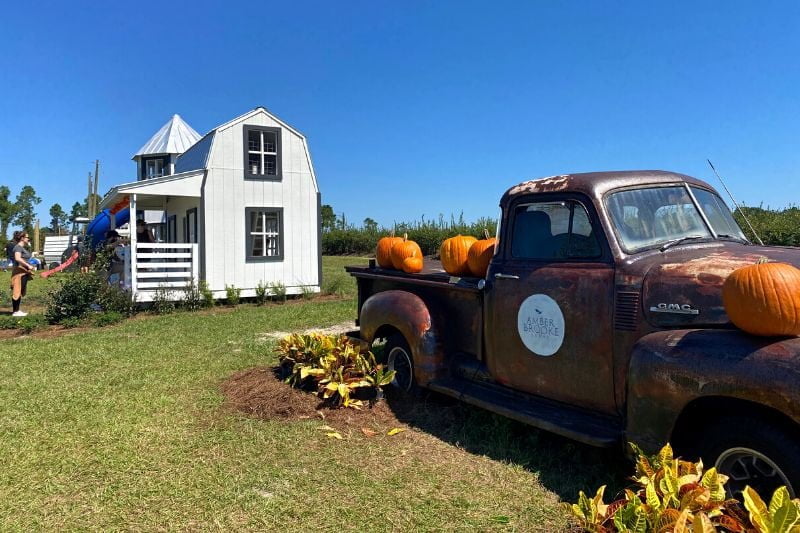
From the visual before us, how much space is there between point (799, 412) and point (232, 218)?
44.4 ft

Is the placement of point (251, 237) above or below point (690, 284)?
above

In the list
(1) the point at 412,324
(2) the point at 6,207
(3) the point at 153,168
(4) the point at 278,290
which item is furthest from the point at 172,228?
(2) the point at 6,207

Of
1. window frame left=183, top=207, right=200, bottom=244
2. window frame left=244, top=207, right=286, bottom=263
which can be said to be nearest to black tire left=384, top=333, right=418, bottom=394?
window frame left=244, top=207, right=286, bottom=263

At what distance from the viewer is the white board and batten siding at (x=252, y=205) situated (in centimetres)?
1420

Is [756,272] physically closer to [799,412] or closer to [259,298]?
[799,412]

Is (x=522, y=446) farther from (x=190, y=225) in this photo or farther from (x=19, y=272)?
(x=190, y=225)

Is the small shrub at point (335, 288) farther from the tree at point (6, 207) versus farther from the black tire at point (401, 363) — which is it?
the tree at point (6, 207)

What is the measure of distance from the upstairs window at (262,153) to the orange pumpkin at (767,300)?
1332cm

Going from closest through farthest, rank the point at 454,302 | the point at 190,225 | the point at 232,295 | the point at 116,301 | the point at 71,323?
the point at 454,302, the point at 71,323, the point at 116,301, the point at 232,295, the point at 190,225

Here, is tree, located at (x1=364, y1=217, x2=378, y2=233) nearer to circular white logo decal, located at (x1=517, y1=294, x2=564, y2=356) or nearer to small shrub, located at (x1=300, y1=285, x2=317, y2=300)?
small shrub, located at (x1=300, y1=285, x2=317, y2=300)

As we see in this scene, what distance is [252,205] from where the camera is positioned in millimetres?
14734

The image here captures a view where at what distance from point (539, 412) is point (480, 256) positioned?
1485 mm

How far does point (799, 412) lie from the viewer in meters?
2.54

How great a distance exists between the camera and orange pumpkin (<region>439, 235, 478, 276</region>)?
16.7 ft
